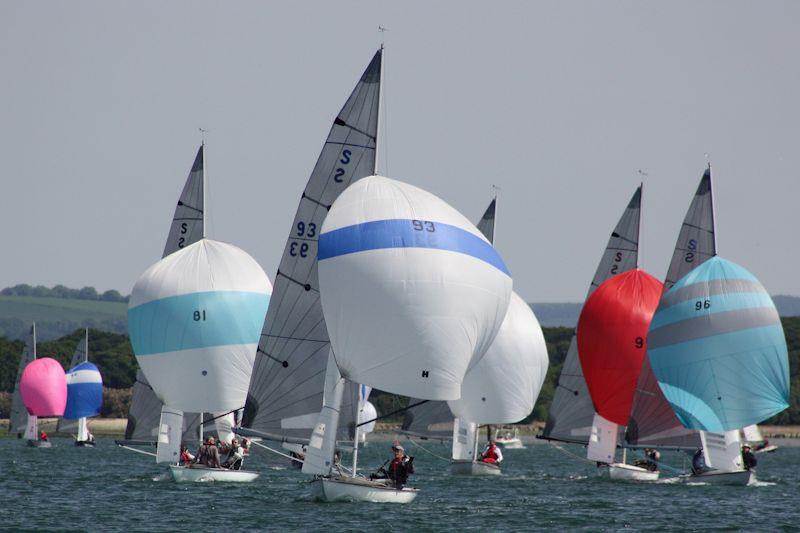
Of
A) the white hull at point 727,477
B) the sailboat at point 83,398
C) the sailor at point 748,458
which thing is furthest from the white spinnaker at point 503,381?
the sailboat at point 83,398

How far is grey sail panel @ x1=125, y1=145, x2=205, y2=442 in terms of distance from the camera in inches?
2104

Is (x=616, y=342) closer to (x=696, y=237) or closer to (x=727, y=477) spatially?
(x=696, y=237)

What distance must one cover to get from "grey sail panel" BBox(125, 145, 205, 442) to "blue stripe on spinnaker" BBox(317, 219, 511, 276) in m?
19.1

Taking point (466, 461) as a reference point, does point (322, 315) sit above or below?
above

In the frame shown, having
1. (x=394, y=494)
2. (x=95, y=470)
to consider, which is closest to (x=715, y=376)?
(x=394, y=494)

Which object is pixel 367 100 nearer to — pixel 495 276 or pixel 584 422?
pixel 495 276

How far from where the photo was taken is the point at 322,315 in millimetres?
37594

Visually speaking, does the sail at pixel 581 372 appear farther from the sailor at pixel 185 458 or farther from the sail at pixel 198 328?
the sailor at pixel 185 458

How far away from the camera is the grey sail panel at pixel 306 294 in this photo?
37.7 m

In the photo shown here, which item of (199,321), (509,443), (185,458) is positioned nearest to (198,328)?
(199,321)

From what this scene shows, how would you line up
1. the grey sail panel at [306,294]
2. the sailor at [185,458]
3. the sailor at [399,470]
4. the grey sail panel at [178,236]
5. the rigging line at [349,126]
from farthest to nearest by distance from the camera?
the grey sail panel at [178,236] < the sailor at [185,458] < the rigging line at [349,126] < the grey sail panel at [306,294] < the sailor at [399,470]

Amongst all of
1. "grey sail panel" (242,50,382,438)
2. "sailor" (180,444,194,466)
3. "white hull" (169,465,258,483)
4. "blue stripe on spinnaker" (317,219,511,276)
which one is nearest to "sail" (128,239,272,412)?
"sailor" (180,444,194,466)

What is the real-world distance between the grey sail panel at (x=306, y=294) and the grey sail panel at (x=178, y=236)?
15.8 m

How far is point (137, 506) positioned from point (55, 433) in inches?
3145
